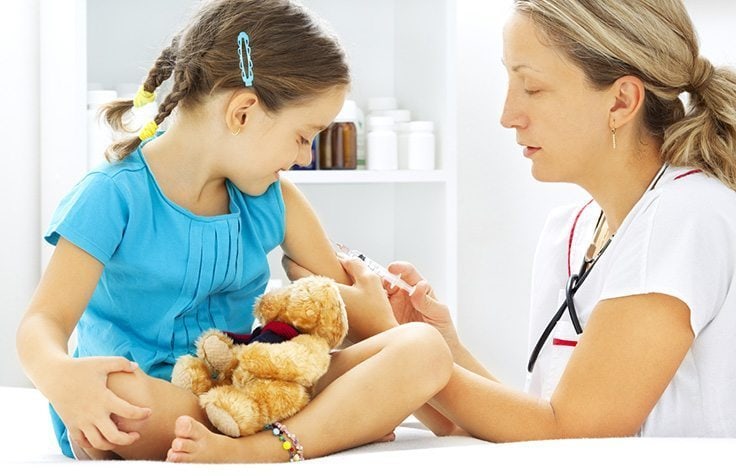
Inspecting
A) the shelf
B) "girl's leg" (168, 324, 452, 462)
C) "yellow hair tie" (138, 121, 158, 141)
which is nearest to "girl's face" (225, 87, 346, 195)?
"yellow hair tie" (138, 121, 158, 141)

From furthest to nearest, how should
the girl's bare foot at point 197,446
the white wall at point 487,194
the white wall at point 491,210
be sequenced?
the white wall at point 491,210
the white wall at point 487,194
the girl's bare foot at point 197,446

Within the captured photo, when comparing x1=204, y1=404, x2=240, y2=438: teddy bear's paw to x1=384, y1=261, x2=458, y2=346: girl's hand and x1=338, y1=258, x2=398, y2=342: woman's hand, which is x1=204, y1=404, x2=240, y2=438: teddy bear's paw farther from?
x1=384, y1=261, x2=458, y2=346: girl's hand

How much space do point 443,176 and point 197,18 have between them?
3.47 ft

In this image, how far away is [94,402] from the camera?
1.11 meters

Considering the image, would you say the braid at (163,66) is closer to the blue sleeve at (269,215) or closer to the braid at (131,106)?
the braid at (131,106)

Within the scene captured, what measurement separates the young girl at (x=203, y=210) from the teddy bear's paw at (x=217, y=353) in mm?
76

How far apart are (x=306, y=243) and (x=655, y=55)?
23.8 inches

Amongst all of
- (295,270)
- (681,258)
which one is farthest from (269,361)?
(681,258)

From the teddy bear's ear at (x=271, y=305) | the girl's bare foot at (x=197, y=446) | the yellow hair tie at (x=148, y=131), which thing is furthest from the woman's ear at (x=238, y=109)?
the girl's bare foot at (x=197, y=446)

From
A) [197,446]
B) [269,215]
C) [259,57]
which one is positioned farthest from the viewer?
[269,215]

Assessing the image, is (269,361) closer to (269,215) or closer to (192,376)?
(192,376)

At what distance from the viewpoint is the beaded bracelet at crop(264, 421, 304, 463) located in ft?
3.84

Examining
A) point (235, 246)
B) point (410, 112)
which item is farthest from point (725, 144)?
point (410, 112)

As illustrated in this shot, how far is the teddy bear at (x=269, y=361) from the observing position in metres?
1.17
